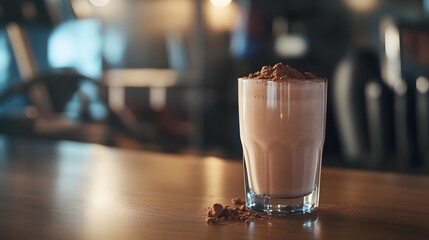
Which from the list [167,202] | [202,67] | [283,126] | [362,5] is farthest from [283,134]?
[202,67]

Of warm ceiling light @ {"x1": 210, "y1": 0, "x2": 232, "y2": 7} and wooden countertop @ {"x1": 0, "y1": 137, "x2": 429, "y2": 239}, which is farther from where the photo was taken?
warm ceiling light @ {"x1": 210, "y1": 0, "x2": 232, "y2": 7}

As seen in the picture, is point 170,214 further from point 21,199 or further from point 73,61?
point 73,61

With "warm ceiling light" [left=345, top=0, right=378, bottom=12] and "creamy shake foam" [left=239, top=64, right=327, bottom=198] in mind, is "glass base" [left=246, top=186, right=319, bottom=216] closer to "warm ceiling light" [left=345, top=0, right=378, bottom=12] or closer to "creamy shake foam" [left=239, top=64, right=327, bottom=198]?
"creamy shake foam" [left=239, top=64, right=327, bottom=198]

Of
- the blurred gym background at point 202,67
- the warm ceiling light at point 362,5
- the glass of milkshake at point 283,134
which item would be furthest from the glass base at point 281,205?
the warm ceiling light at point 362,5

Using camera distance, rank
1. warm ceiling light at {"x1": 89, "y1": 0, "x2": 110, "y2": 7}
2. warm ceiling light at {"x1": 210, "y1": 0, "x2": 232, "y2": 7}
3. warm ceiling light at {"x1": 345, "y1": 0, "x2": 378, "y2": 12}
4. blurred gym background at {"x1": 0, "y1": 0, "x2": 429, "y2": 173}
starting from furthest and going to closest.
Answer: warm ceiling light at {"x1": 89, "y1": 0, "x2": 110, "y2": 7} → warm ceiling light at {"x1": 210, "y1": 0, "x2": 232, "y2": 7} → warm ceiling light at {"x1": 345, "y1": 0, "x2": 378, "y2": 12} → blurred gym background at {"x1": 0, "y1": 0, "x2": 429, "y2": 173}

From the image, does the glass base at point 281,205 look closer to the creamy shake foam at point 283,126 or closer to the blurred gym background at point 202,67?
the creamy shake foam at point 283,126

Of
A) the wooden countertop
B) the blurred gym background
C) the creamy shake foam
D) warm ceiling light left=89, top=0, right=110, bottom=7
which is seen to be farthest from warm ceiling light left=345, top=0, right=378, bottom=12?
the creamy shake foam
